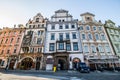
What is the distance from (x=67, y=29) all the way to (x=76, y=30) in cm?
304

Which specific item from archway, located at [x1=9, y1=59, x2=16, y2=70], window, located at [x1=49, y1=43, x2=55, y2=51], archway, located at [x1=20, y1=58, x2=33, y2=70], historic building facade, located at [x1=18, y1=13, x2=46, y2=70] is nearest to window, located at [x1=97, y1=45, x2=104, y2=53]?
window, located at [x1=49, y1=43, x2=55, y2=51]

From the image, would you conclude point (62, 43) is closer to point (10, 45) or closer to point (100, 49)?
point (100, 49)

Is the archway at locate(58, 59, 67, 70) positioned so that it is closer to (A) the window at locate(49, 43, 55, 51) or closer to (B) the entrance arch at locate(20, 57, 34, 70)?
(A) the window at locate(49, 43, 55, 51)

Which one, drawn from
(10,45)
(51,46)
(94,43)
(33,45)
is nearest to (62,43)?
(51,46)

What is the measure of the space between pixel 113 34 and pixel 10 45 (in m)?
36.3

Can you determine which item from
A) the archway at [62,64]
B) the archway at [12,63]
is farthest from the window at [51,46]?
the archway at [12,63]

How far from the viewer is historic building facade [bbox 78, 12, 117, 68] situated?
78.8 ft

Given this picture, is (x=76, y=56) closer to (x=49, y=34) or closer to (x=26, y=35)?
(x=49, y=34)

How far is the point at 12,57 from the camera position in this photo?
27.1 meters

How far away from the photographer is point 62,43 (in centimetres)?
2605

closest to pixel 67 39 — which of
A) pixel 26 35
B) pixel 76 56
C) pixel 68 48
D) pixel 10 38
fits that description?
pixel 68 48

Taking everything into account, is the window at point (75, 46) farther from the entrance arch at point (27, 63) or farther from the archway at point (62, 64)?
the entrance arch at point (27, 63)

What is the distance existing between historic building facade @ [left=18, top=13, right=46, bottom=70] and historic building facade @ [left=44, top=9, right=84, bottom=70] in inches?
82.1

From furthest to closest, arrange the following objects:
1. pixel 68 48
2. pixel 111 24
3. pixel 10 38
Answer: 1. pixel 111 24
2. pixel 10 38
3. pixel 68 48
